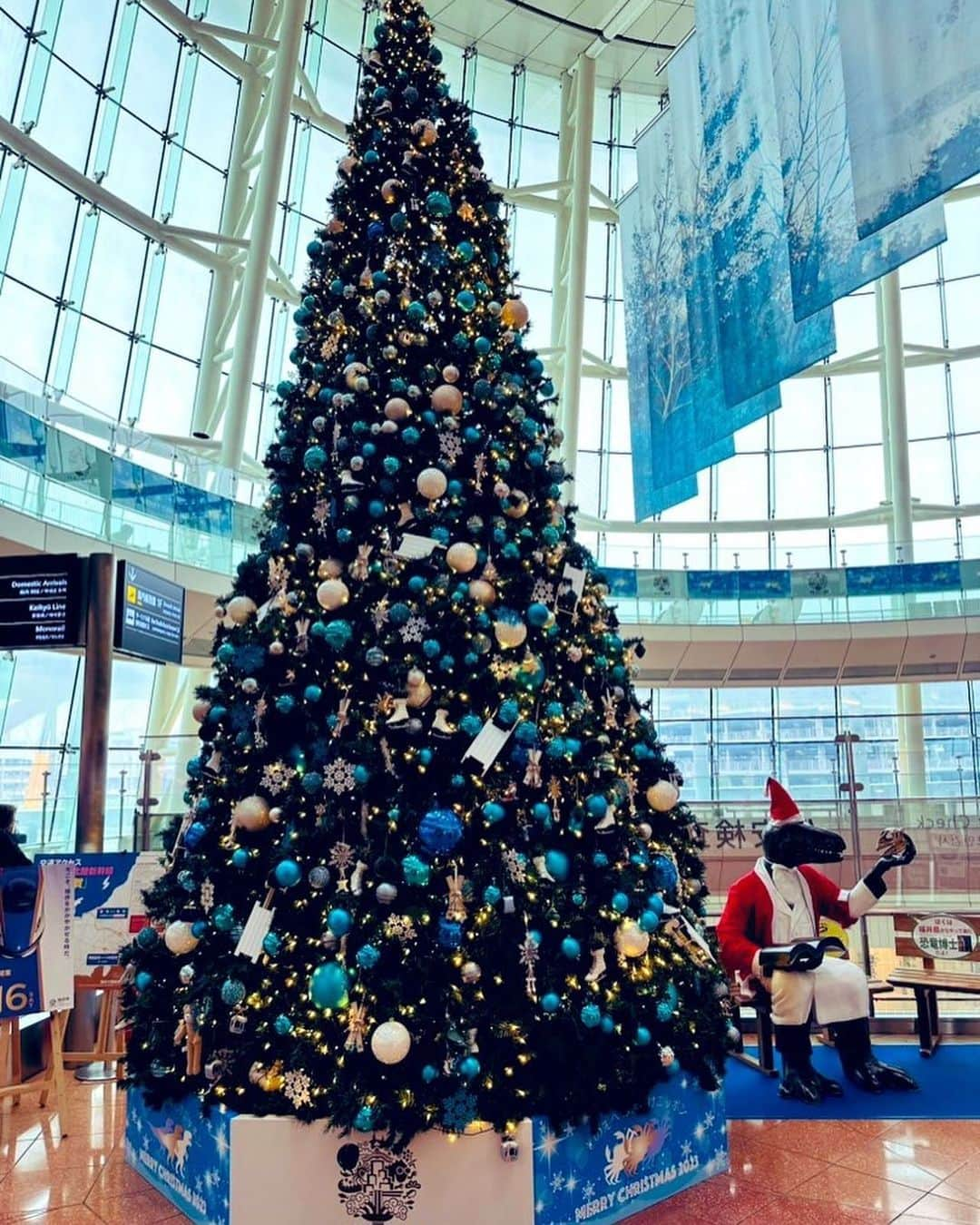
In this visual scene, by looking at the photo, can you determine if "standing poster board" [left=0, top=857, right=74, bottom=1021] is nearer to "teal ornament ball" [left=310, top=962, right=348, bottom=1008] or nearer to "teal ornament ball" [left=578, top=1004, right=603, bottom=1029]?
"teal ornament ball" [left=310, top=962, right=348, bottom=1008]

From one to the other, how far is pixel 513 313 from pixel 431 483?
902 mm

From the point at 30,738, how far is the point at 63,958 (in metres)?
11.0

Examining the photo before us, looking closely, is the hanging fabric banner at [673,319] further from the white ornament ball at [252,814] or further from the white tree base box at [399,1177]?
the white tree base box at [399,1177]

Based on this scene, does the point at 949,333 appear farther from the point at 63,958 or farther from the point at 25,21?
the point at 63,958

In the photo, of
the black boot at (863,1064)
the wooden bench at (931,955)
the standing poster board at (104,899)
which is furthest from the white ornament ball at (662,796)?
the standing poster board at (104,899)

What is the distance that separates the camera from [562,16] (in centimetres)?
2034

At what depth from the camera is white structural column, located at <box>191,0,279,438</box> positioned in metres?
16.9

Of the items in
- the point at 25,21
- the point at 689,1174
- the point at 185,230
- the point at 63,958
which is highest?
the point at 25,21

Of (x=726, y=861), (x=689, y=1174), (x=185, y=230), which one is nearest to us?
(x=689, y=1174)

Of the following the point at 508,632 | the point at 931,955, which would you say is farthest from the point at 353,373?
the point at 931,955

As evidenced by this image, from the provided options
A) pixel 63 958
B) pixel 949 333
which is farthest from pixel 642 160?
pixel 949 333

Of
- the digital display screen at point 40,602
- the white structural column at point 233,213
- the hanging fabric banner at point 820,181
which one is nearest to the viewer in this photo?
the hanging fabric banner at point 820,181

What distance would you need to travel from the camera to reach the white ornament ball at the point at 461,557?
3.51m

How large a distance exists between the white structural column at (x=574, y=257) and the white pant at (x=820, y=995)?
1459 centimetres
